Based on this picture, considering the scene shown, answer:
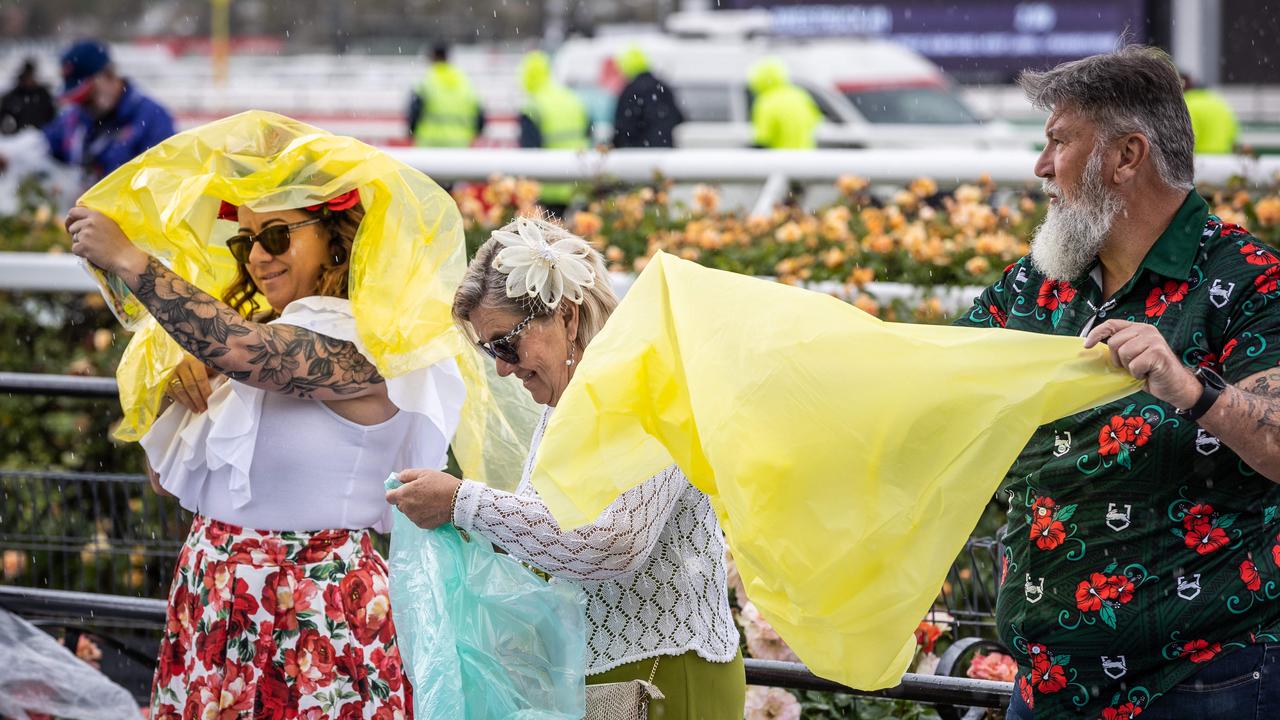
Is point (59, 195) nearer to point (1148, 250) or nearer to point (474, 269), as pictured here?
point (474, 269)

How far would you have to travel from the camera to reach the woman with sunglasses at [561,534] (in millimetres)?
2816

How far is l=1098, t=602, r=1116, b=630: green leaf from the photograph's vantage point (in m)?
2.58

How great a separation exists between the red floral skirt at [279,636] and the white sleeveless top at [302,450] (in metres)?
0.06

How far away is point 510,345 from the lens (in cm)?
295

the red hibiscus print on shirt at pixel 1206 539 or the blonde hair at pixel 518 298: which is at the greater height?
the blonde hair at pixel 518 298

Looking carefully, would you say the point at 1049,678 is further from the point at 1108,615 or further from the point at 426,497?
the point at 426,497

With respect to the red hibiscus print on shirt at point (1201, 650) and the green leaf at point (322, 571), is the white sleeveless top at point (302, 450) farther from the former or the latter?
the red hibiscus print on shirt at point (1201, 650)

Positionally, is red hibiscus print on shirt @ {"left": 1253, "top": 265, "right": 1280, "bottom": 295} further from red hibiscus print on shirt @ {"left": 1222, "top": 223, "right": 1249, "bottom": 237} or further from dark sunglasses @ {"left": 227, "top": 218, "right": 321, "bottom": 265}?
dark sunglasses @ {"left": 227, "top": 218, "right": 321, "bottom": 265}

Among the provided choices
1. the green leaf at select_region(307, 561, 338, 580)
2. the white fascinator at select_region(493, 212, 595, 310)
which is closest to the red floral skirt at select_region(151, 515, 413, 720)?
the green leaf at select_region(307, 561, 338, 580)

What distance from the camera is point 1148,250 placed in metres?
2.62

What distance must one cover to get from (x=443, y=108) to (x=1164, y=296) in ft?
42.0

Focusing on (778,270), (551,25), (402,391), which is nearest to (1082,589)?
(402,391)

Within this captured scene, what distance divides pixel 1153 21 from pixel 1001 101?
2540mm

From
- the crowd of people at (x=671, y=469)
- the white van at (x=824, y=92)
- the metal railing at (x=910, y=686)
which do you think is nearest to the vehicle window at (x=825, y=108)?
the white van at (x=824, y=92)
